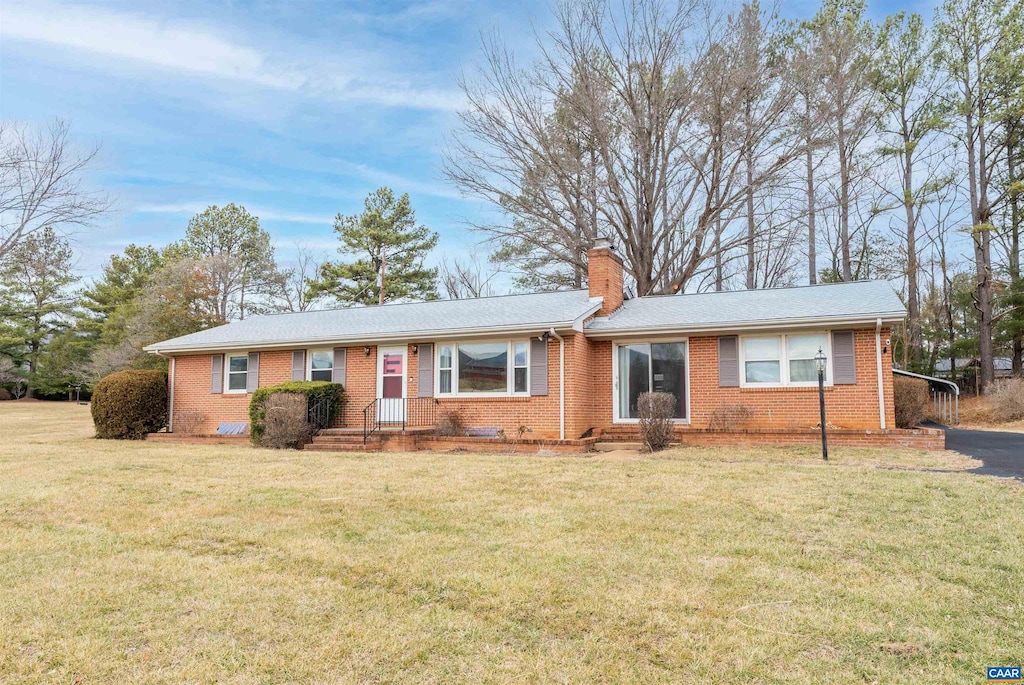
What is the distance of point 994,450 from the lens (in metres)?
11.0

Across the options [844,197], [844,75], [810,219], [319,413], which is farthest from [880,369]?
[810,219]

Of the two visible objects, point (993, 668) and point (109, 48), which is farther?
point (109, 48)

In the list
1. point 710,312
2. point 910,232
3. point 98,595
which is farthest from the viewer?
point 910,232

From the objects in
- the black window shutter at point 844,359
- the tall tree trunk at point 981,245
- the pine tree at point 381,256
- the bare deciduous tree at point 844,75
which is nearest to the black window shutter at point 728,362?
the black window shutter at point 844,359

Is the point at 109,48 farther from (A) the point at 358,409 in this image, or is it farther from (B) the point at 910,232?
(B) the point at 910,232

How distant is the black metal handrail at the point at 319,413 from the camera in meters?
14.0

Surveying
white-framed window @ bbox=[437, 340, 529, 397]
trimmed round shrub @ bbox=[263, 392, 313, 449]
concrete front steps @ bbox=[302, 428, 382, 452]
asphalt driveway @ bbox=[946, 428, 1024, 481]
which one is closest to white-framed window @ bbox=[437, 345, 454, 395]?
white-framed window @ bbox=[437, 340, 529, 397]

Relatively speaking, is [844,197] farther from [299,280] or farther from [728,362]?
[299,280]

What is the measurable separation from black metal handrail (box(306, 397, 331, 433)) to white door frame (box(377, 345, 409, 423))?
1166 millimetres

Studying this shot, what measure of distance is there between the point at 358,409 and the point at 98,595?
37.0 feet

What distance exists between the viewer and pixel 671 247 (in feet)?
74.3

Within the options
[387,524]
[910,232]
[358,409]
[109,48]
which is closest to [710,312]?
[358,409]

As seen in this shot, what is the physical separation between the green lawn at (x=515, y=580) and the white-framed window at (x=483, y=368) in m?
5.92

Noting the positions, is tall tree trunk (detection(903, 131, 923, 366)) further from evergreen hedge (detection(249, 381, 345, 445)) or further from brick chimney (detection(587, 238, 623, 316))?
evergreen hedge (detection(249, 381, 345, 445))
